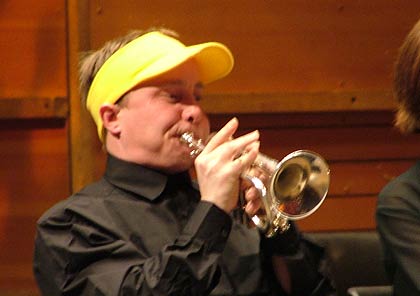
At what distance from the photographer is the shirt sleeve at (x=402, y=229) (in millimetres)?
2139

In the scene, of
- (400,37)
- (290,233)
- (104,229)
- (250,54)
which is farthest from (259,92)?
(104,229)

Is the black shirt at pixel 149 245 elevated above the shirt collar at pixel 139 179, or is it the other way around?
the shirt collar at pixel 139 179

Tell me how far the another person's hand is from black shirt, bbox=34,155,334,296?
0.03 metres

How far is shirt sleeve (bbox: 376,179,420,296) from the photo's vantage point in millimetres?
2139

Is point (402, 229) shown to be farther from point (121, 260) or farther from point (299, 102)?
point (299, 102)

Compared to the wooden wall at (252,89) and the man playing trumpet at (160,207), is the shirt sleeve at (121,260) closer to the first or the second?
the man playing trumpet at (160,207)

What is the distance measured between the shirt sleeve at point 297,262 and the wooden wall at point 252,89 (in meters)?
1.24

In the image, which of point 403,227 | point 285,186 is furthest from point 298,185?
point 403,227

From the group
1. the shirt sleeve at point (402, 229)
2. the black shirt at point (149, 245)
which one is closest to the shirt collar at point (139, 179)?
the black shirt at point (149, 245)

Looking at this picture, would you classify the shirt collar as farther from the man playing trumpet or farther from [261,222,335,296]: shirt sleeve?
[261,222,335,296]: shirt sleeve

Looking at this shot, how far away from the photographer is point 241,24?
335 centimetres

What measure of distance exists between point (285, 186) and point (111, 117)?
461 millimetres

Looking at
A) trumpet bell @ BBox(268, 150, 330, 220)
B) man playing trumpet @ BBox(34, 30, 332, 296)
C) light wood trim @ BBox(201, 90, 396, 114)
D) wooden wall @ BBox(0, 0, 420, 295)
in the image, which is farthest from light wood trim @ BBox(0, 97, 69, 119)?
trumpet bell @ BBox(268, 150, 330, 220)

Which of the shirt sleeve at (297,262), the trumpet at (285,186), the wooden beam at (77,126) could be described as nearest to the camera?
the trumpet at (285,186)
